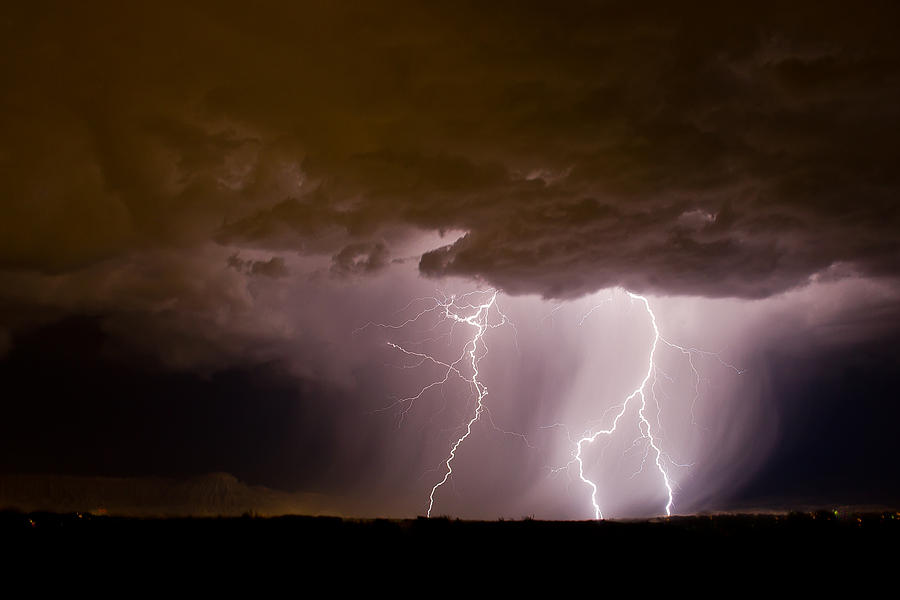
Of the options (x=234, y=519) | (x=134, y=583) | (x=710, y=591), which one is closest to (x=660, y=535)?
(x=710, y=591)

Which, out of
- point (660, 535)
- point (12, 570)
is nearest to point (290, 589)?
point (12, 570)

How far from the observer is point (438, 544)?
490 inches

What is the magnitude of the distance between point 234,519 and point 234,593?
4464 millimetres

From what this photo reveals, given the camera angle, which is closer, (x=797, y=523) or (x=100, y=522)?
(x=100, y=522)

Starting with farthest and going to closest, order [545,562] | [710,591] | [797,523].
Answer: [797,523]
[545,562]
[710,591]

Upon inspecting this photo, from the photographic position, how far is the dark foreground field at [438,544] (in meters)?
11.1

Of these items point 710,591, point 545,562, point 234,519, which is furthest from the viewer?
point 234,519

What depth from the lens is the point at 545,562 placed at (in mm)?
Result: 11867

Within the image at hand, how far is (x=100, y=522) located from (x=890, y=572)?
1511cm

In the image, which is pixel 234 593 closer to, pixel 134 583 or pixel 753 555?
pixel 134 583

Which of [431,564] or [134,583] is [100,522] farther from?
[431,564]

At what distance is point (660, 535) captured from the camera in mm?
14203

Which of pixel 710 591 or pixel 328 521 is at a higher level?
pixel 328 521

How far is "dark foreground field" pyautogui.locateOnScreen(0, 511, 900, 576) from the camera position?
11.1 metres
